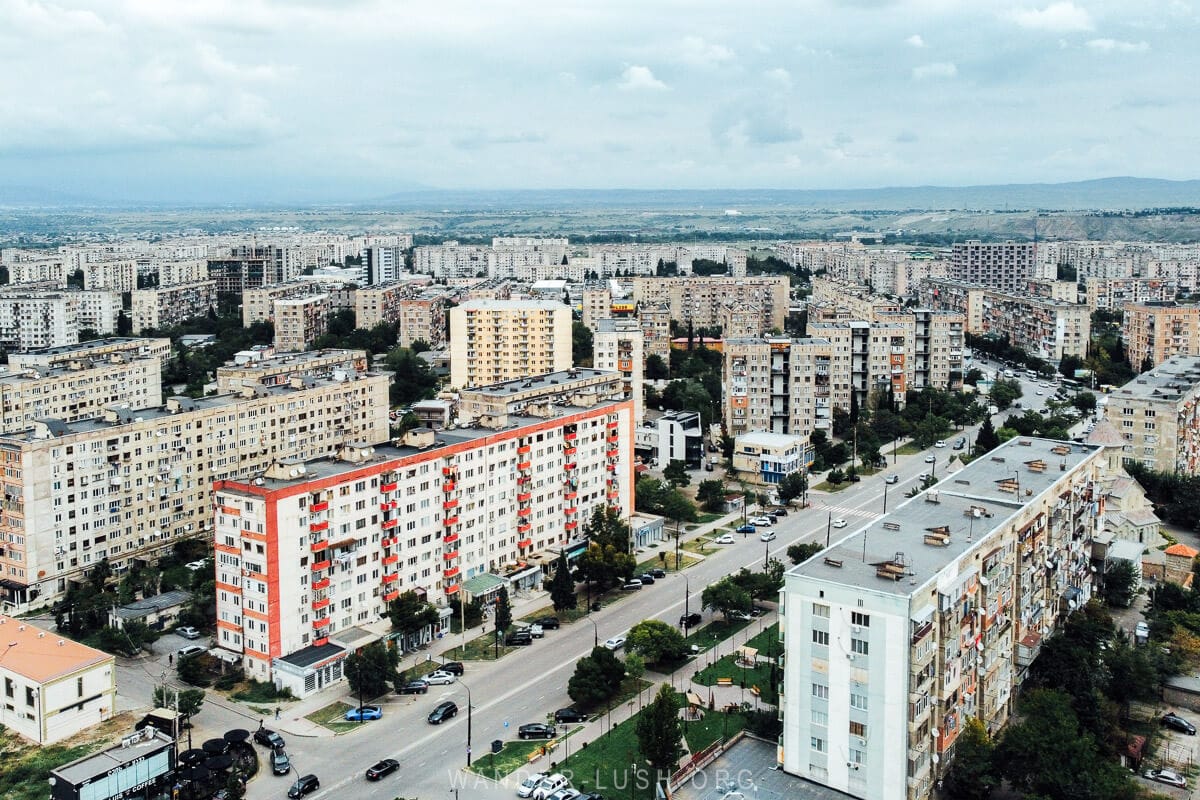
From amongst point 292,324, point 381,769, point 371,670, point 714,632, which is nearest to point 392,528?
point 371,670

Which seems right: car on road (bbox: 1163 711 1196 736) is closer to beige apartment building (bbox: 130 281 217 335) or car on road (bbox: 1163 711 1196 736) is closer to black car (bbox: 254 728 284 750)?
black car (bbox: 254 728 284 750)

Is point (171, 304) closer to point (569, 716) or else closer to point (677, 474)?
point (677, 474)

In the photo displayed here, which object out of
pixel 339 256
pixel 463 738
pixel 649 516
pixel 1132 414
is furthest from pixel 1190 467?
pixel 339 256

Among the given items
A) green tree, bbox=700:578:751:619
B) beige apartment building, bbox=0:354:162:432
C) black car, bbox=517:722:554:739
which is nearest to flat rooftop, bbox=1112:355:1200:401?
green tree, bbox=700:578:751:619

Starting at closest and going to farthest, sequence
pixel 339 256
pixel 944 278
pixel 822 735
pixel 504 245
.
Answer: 1. pixel 822 735
2. pixel 944 278
3. pixel 339 256
4. pixel 504 245

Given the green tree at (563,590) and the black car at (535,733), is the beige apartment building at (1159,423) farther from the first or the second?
the black car at (535,733)

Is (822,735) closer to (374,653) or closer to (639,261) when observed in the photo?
(374,653)

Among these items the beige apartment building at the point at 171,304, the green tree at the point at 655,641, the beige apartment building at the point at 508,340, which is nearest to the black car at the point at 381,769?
the green tree at the point at 655,641
